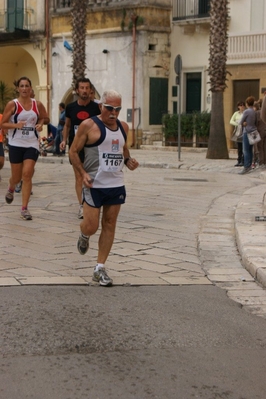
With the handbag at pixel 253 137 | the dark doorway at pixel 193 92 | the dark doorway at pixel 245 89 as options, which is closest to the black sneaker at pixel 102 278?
the handbag at pixel 253 137

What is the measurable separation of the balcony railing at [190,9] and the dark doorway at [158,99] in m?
2.38

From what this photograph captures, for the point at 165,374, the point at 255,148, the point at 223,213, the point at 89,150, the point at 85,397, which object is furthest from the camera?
the point at 255,148

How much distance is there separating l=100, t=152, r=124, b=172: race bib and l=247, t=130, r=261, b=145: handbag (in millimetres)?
12388

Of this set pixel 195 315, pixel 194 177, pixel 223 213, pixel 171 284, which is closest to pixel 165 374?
pixel 195 315

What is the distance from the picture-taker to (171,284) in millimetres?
7496

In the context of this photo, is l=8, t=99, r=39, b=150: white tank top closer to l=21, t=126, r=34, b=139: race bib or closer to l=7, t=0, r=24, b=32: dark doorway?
l=21, t=126, r=34, b=139: race bib

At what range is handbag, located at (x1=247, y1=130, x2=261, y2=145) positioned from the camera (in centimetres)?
1942

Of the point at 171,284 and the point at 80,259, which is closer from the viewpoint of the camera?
the point at 171,284

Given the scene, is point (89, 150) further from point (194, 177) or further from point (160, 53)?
point (160, 53)

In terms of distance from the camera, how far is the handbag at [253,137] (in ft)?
63.7

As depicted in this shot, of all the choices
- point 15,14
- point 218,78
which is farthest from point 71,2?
point 218,78

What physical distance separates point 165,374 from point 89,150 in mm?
2949

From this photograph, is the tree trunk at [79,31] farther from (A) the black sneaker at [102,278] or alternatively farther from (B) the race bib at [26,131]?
(A) the black sneaker at [102,278]

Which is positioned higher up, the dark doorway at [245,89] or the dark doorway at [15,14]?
the dark doorway at [15,14]
